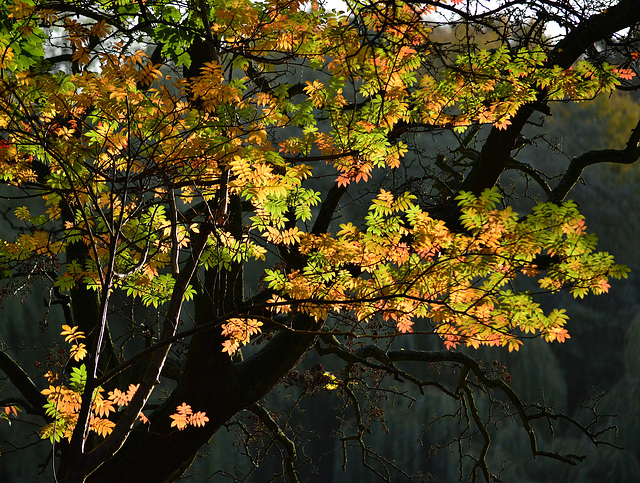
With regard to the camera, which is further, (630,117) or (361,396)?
(630,117)

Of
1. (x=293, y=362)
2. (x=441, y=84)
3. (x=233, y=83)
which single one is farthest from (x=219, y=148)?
(x=293, y=362)

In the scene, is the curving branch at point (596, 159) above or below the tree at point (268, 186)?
above

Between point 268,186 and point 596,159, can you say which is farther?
point 596,159

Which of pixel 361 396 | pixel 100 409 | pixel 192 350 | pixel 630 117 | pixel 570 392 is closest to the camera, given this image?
pixel 100 409

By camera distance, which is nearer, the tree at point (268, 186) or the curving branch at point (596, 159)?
the tree at point (268, 186)

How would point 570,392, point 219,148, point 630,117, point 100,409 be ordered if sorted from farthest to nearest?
point 630,117 < point 570,392 < point 100,409 < point 219,148

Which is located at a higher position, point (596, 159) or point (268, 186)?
point (596, 159)

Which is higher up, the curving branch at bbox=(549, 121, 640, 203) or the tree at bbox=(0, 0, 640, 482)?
the curving branch at bbox=(549, 121, 640, 203)

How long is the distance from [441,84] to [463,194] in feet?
4.34

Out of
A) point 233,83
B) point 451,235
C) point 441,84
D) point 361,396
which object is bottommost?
point 451,235

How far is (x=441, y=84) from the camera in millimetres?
4008

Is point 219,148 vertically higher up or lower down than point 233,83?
lower down

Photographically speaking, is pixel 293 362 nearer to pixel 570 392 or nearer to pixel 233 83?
pixel 233 83

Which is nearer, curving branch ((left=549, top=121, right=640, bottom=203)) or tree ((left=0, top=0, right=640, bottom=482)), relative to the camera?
tree ((left=0, top=0, right=640, bottom=482))
